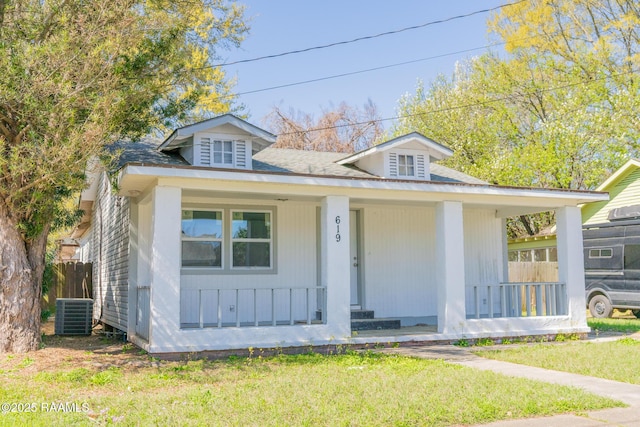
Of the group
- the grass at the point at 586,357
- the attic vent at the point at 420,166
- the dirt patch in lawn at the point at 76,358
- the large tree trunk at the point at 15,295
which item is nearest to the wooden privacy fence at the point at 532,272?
the grass at the point at 586,357

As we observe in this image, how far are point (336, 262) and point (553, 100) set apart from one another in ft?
59.3

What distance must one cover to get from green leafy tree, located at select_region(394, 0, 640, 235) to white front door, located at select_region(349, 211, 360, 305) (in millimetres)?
12979

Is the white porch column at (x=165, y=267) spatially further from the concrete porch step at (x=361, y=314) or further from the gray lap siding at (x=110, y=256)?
→ the concrete porch step at (x=361, y=314)

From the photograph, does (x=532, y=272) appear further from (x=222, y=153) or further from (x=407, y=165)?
(x=222, y=153)

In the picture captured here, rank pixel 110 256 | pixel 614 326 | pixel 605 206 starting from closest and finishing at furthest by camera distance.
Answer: pixel 110 256
pixel 614 326
pixel 605 206

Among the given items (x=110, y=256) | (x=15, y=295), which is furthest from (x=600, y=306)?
(x=15, y=295)

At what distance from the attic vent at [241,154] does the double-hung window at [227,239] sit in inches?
43.0

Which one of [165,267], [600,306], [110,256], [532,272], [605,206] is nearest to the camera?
[165,267]

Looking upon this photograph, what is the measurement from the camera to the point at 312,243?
12961 mm

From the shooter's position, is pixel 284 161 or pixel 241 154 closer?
pixel 241 154

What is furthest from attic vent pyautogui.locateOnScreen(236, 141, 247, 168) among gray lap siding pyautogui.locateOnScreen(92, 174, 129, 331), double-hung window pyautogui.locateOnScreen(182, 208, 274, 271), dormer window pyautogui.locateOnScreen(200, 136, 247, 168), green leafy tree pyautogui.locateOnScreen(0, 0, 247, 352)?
gray lap siding pyautogui.locateOnScreen(92, 174, 129, 331)

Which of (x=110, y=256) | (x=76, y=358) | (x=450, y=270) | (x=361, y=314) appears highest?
(x=110, y=256)

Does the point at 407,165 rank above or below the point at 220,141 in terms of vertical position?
below

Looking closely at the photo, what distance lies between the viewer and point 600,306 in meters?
18.3
